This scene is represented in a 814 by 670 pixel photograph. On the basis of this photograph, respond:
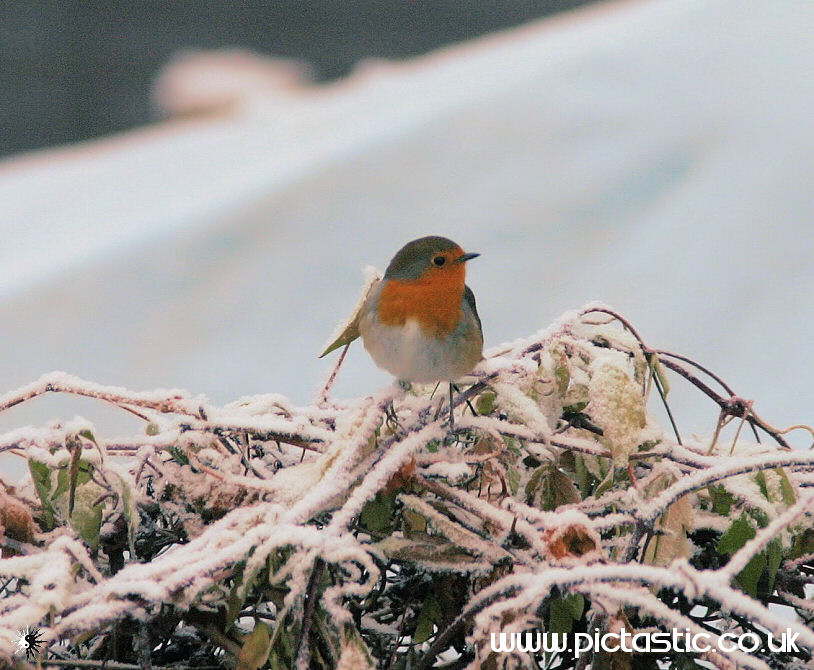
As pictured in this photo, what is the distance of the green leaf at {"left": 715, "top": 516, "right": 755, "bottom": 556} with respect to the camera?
38 cm

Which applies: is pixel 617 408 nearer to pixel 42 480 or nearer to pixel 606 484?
pixel 606 484

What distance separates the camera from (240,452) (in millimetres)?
414

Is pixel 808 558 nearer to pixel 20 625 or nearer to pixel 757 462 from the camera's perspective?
pixel 757 462

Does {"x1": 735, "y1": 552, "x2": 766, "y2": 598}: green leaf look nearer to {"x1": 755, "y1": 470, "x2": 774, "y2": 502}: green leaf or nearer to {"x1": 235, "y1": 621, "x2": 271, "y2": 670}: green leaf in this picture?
{"x1": 755, "y1": 470, "x2": 774, "y2": 502}: green leaf

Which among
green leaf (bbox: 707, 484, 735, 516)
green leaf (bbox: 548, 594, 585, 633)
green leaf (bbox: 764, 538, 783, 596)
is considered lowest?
green leaf (bbox: 548, 594, 585, 633)

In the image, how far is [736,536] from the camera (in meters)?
0.38

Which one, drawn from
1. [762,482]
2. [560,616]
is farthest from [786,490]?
[560,616]

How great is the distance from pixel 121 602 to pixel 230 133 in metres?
1.18

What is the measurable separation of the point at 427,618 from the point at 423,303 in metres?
0.18

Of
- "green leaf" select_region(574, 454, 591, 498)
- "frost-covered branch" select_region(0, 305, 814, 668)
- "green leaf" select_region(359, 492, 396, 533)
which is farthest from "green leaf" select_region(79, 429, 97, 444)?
"green leaf" select_region(574, 454, 591, 498)

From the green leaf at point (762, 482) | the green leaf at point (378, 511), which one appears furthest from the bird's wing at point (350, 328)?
the green leaf at point (762, 482)

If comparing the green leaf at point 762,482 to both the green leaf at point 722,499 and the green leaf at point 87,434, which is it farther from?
the green leaf at point 87,434

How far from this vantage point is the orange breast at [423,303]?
19.1 inches

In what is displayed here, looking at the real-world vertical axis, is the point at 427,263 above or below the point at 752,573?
above
